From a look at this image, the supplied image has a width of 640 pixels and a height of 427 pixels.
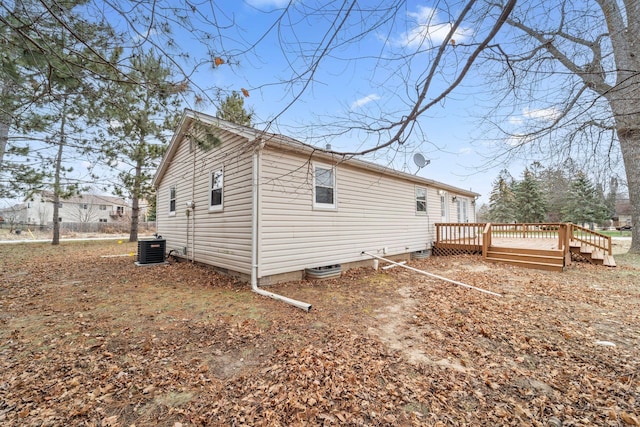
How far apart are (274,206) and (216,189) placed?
92.5 inches

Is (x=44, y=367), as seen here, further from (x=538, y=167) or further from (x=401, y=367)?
(x=538, y=167)

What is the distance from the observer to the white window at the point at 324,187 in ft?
22.1

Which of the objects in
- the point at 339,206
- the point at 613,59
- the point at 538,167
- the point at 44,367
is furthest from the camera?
the point at 339,206

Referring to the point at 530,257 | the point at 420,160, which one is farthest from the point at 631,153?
the point at 530,257

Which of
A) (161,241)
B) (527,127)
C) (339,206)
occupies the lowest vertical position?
(161,241)

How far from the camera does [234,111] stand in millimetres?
3439

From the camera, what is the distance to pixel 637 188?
4066 mm

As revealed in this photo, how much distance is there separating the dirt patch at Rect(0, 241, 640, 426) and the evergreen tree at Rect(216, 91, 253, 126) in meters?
2.69

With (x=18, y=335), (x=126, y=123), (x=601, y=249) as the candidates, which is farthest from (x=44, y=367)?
(x=601, y=249)

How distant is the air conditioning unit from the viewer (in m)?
8.25

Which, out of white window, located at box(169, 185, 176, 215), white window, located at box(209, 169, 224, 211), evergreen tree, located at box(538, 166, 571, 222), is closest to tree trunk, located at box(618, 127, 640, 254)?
evergreen tree, located at box(538, 166, 571, 222)

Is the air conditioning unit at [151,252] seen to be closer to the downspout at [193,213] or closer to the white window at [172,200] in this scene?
the downspout at [193,213]

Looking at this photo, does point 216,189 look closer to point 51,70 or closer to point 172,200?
point 172,200

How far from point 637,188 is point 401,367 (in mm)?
4768
